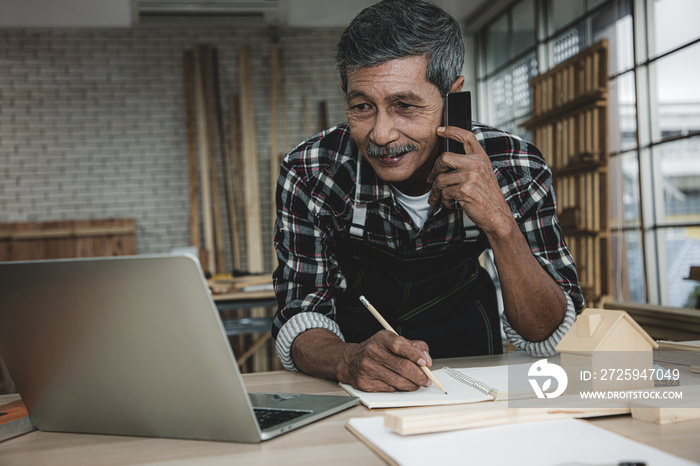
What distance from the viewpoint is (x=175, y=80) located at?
664 centimetres

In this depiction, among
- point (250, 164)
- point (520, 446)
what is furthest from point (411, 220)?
point (250, 164)

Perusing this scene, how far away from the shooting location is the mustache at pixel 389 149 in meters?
1.39

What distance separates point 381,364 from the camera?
101 cm

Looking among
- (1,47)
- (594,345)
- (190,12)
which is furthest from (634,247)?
(1,47)

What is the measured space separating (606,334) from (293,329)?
725 mm

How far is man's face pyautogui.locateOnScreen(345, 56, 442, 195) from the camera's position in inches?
52.6

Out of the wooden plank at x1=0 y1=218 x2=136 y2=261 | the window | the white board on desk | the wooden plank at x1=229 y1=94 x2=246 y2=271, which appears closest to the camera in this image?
the white board on desk

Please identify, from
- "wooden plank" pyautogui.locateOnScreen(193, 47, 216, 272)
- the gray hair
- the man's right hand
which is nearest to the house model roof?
the man's right hand

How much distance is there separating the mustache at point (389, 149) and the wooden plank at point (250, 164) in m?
5.06

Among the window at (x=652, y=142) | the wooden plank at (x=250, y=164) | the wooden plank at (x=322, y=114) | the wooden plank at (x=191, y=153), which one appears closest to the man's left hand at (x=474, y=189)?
the window at (x=652, y=142)

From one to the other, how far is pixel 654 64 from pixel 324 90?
3.81 meters

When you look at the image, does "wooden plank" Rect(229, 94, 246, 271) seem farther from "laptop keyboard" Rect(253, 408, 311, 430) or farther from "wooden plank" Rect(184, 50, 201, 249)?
"laptop keyboard" Rect(253, 408, 311, 430)

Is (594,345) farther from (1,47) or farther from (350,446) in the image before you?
(1,47)

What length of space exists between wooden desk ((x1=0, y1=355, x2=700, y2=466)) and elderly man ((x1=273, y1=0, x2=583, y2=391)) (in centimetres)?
44
